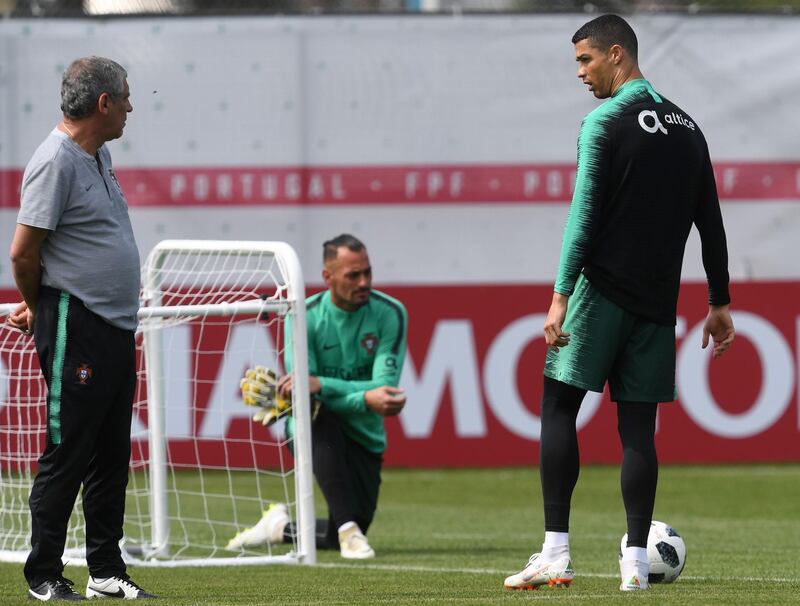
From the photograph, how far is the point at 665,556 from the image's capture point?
19.0 ft

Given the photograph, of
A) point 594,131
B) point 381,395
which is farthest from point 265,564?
point 594,131

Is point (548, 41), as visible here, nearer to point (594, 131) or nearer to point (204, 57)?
point (204, 57)

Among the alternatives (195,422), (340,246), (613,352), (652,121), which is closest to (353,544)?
(340,246)

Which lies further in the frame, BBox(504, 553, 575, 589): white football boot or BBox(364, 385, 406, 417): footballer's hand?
BBox(364, 385, 406, 417): footballer's hand

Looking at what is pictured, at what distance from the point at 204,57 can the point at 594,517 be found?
16.0ft

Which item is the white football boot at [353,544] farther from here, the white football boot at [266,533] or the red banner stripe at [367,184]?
the red banner stripe at [367,184]

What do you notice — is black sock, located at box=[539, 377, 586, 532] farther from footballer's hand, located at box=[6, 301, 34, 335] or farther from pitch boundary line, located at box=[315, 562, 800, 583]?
footballer's hand, located at box=[6, 301, 34, 335]

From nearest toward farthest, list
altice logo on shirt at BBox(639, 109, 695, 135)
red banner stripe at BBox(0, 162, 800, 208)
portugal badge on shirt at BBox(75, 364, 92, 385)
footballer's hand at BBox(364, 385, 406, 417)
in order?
1. portugal badge on shirt at BBox(75, 364, 92, 385)
2. altice logo on shirt at BBox(639, 109, 695, 135)
3. footballer's hand at BBox(364, 385, 406, 417)
4. red banner stripe at BBox(0, 162, 800, 208)

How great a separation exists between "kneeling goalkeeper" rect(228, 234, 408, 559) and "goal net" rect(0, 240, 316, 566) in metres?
0.16

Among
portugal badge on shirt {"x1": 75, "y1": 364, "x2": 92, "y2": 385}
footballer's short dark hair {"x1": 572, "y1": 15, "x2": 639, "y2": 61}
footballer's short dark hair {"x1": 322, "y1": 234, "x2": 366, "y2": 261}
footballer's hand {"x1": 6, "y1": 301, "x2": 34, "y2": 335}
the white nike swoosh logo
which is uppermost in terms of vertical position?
footballer's short dark hair {"x1": 572, "y1": 15, "x2": 639, "y2": 61}

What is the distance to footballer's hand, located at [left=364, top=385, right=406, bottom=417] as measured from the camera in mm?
7117

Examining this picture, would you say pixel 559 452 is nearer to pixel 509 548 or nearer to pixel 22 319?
pixel 22 319

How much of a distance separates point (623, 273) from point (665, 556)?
123cm

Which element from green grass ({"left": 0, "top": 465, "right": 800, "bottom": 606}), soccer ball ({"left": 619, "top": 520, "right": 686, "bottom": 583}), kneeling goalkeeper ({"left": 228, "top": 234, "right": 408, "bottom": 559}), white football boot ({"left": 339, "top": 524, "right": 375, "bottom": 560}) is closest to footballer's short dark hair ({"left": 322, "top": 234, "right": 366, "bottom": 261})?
kneeling goalkeeper ({"left": 228, "top": 234, "right": 408, "bottom": 559})
